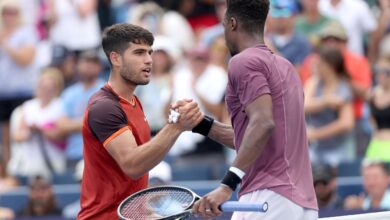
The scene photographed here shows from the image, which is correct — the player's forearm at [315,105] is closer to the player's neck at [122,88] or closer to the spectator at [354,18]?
the spectator at [354,18]

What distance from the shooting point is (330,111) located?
10016mm

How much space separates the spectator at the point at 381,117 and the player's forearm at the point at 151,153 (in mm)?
4301

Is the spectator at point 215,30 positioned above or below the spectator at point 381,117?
above

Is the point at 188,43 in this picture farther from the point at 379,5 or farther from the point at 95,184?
the point at 95,184

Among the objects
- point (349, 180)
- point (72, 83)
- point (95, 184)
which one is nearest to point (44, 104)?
point (72, 83)

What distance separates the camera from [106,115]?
5.88 metres

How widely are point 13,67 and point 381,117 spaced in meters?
4.79

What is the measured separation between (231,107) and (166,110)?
538 centimetres

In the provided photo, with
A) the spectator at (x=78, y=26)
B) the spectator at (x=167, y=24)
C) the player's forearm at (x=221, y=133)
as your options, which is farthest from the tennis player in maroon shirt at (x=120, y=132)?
the spectator at (x=78, y=26)

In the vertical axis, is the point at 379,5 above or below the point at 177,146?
above

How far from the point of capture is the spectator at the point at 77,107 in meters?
11.3

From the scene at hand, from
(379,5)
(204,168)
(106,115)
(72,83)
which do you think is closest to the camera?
(106,115)

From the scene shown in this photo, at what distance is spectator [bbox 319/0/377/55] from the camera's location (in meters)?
11.3

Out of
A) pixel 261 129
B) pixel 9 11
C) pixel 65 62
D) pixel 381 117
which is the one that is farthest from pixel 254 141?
pixel 9 11
